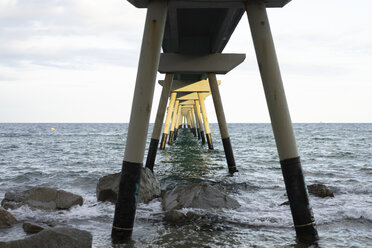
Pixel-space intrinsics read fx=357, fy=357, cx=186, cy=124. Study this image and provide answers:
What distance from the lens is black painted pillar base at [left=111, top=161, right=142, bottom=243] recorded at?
5.19 m

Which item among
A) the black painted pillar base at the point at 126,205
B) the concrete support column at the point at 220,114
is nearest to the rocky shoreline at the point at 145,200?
the black painted pillar base at the point at 126,205

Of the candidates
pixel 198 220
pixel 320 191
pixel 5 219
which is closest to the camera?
pixel 5 219

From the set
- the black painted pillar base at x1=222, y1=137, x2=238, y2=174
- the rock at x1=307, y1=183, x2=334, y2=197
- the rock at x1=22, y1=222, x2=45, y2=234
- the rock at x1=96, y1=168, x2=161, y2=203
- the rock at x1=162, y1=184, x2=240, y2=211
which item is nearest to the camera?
the rock at x1=22, y1=222, x2=45, y2=234

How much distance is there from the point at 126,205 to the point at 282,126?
2603 mm

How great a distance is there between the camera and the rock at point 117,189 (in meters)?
7.94

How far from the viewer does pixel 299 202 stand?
5.15m

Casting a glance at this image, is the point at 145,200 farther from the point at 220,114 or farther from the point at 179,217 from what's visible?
the point at 220,114

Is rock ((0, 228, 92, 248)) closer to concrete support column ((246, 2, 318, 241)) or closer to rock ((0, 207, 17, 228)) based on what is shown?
rock ((0, 207, 17, 228))

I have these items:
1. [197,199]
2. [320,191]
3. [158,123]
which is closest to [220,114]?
[158,123]

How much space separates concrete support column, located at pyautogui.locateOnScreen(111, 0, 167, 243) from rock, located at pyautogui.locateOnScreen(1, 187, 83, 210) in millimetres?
2610

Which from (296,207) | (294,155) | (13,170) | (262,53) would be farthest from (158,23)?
(13,170)

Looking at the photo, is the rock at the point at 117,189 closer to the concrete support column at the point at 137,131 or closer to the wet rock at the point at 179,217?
the wet rock at the point at 179,217

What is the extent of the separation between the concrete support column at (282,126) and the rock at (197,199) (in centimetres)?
213

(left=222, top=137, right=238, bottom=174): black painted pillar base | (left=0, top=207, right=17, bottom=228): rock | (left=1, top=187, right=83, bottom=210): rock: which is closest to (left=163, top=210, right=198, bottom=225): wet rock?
(left=1, top=187, right=83, bottom=210): rock
